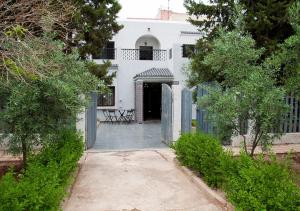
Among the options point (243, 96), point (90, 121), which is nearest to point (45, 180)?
point (243, 96)

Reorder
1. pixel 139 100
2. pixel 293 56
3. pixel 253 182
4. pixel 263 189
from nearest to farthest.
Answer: pixel 263 189 → pixel 253 182 → pixel 293 56 → pixel 139 100

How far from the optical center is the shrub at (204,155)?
6.47m

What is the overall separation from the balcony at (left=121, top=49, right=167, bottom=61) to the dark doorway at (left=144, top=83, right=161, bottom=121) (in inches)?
80.0

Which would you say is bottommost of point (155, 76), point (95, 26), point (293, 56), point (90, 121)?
point (90, 121)

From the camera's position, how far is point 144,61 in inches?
964

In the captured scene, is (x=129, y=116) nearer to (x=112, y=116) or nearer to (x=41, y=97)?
(x=112, y=116)

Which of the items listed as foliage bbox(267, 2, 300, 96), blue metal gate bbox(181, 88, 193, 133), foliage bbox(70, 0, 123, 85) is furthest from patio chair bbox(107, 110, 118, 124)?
foliage bbox(267, 2, 300, 96)

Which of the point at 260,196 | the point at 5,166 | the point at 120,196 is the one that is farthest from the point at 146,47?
the point at 260,196

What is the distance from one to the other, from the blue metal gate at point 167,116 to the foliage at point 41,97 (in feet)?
15.2

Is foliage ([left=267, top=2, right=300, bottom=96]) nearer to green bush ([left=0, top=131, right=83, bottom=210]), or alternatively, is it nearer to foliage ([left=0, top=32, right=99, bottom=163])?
foliage ([left=0, top=32, right=99, bottom=163])

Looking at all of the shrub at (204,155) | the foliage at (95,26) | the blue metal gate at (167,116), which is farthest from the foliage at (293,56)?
the foliage at (95,26)

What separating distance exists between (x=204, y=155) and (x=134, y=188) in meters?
1.54

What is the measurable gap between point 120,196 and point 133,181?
3.42ft

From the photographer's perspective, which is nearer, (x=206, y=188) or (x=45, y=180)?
(x=45, y=180)
